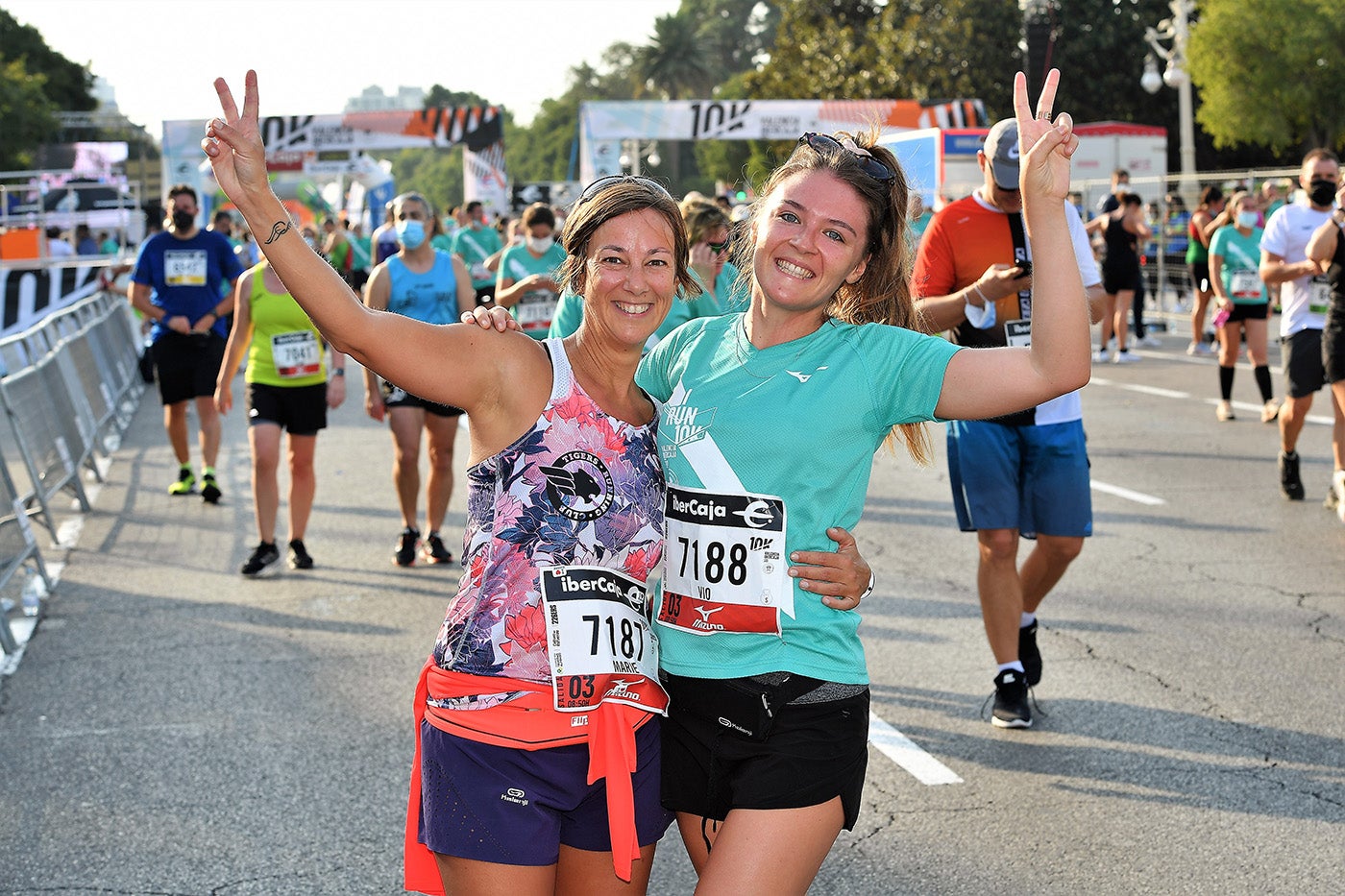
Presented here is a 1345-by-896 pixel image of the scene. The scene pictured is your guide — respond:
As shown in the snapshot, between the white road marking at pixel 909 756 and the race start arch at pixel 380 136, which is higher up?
the race start arch at pixel 380 136

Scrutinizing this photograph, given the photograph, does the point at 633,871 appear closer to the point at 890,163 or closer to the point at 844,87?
the point at 890,163

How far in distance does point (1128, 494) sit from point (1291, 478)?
1.05 metres

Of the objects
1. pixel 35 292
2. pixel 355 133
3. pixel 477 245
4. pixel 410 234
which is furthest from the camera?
pixel 355 133

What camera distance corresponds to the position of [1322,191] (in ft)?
31.1

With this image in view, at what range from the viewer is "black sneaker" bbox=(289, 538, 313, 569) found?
8250 mm

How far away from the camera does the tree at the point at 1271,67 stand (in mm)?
36625

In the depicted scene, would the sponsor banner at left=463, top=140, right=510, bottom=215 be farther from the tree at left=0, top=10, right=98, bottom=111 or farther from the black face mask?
the tree at left=0, top=10, right=98, bottom=111

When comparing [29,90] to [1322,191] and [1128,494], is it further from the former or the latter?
[1322,191]

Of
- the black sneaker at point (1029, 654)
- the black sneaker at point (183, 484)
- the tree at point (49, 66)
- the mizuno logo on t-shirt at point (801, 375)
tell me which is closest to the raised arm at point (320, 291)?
the mizuno logo on t-shirt at point (801, 375)

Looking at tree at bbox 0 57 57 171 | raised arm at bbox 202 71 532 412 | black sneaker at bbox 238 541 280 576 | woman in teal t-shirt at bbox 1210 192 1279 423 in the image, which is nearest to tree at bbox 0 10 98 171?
tree at bbox 0 57 57 171

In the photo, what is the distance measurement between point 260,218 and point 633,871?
1.39 meters

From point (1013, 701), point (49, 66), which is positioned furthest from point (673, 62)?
point (1013, 701)

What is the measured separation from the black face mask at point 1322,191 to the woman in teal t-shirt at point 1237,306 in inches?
96.3

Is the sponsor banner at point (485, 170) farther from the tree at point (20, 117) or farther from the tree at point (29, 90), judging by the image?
the tree at point (29, 90)
